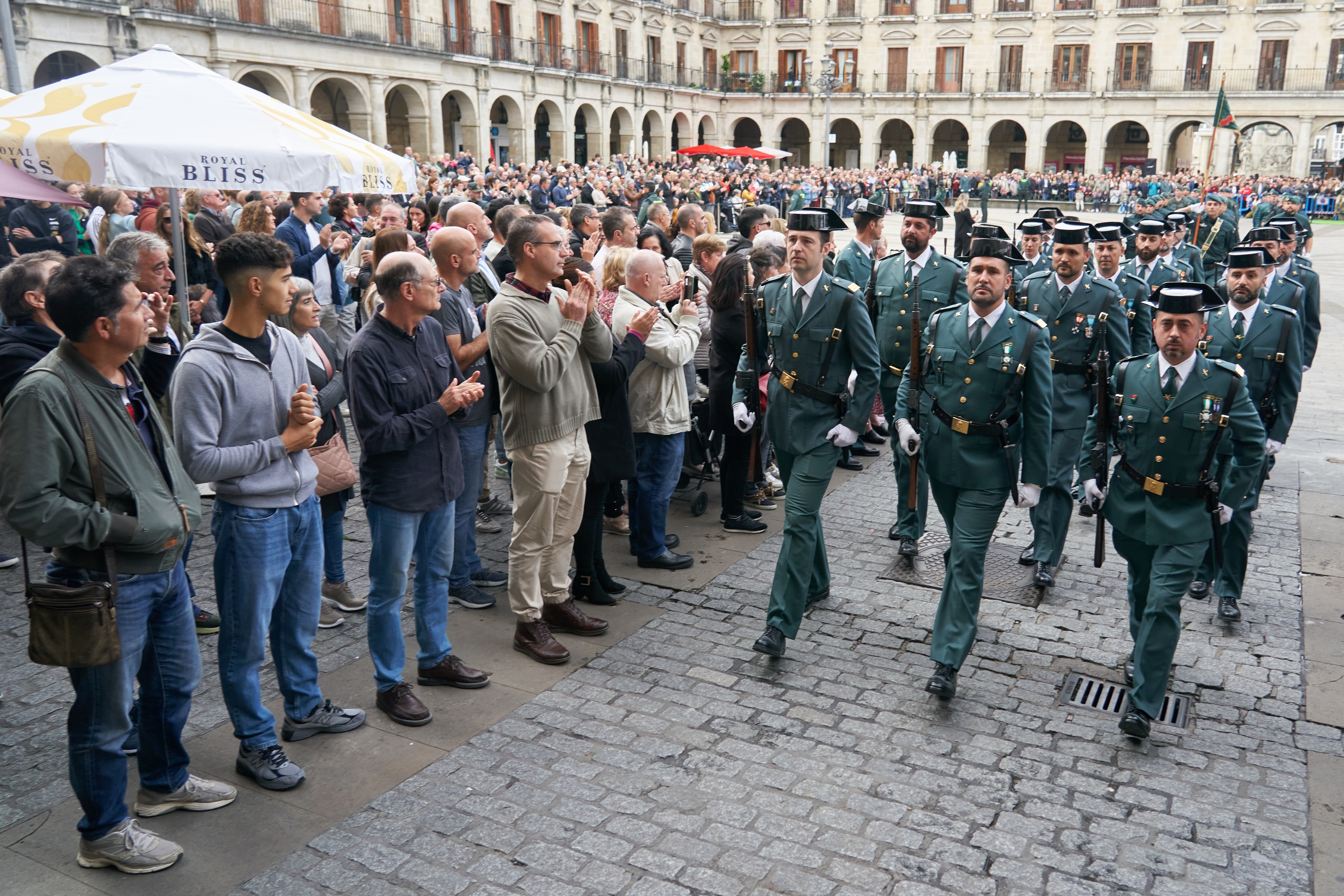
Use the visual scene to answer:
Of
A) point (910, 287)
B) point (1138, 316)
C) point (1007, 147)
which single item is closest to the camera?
point (1138, 316)

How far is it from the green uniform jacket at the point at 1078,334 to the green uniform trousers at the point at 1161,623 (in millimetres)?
2016

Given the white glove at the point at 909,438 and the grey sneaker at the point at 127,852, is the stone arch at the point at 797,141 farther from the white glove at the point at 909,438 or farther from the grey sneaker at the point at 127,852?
the grey sneaker at the point at 127,852

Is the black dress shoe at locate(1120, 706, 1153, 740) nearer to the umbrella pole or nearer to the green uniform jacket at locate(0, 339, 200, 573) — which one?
the green uniform jacket at locate(0, 339, 200, 573)

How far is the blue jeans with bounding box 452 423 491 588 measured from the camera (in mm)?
5855

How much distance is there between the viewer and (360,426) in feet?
14.0

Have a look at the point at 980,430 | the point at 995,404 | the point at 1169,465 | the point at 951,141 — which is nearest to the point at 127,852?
the point at 980,430

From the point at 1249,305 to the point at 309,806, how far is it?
5.97 meters

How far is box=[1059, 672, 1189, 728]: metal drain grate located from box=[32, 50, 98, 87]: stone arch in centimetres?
2670

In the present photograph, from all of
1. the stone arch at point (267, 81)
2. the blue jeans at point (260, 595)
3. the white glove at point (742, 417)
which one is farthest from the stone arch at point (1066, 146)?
the blue jeans at point (260, 595)

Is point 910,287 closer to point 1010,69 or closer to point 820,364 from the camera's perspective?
point 820,364

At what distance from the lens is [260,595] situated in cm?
388

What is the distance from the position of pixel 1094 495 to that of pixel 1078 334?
192 centimetres

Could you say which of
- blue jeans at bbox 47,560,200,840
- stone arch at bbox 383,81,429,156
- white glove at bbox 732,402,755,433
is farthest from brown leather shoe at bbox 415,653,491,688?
stone arch at bbox 383,81,429,156

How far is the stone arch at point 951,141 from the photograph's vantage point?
5906cm
